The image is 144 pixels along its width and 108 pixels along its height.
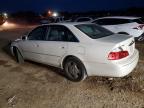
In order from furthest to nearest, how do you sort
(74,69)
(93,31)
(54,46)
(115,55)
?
(54,46)
(93,31)
(74,69)
(115,55)

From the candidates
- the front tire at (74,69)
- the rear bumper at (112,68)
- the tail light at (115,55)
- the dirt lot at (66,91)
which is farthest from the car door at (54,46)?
the tail light at (115,55)

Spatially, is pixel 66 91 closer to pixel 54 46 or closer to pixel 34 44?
pixel 54 46

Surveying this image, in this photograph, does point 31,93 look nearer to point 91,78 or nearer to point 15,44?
point 91,78

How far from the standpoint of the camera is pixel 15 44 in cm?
771

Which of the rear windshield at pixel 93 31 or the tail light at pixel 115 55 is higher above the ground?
the rear windshield at pixel 93 31

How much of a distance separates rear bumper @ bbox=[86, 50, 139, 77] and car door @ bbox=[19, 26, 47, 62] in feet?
6.69

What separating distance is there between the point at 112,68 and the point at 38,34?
2959 millimetres

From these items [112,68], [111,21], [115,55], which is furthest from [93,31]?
[111,21]

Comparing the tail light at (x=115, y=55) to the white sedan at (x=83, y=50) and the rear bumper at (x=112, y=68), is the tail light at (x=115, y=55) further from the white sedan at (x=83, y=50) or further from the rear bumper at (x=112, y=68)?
the rear bumper at (x=112, y=68)

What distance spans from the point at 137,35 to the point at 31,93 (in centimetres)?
657

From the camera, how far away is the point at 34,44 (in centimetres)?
668

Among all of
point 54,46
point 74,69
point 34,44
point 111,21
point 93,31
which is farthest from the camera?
point 111,21

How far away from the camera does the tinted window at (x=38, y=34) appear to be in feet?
21.2

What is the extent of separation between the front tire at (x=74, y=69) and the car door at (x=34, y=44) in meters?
1.26
